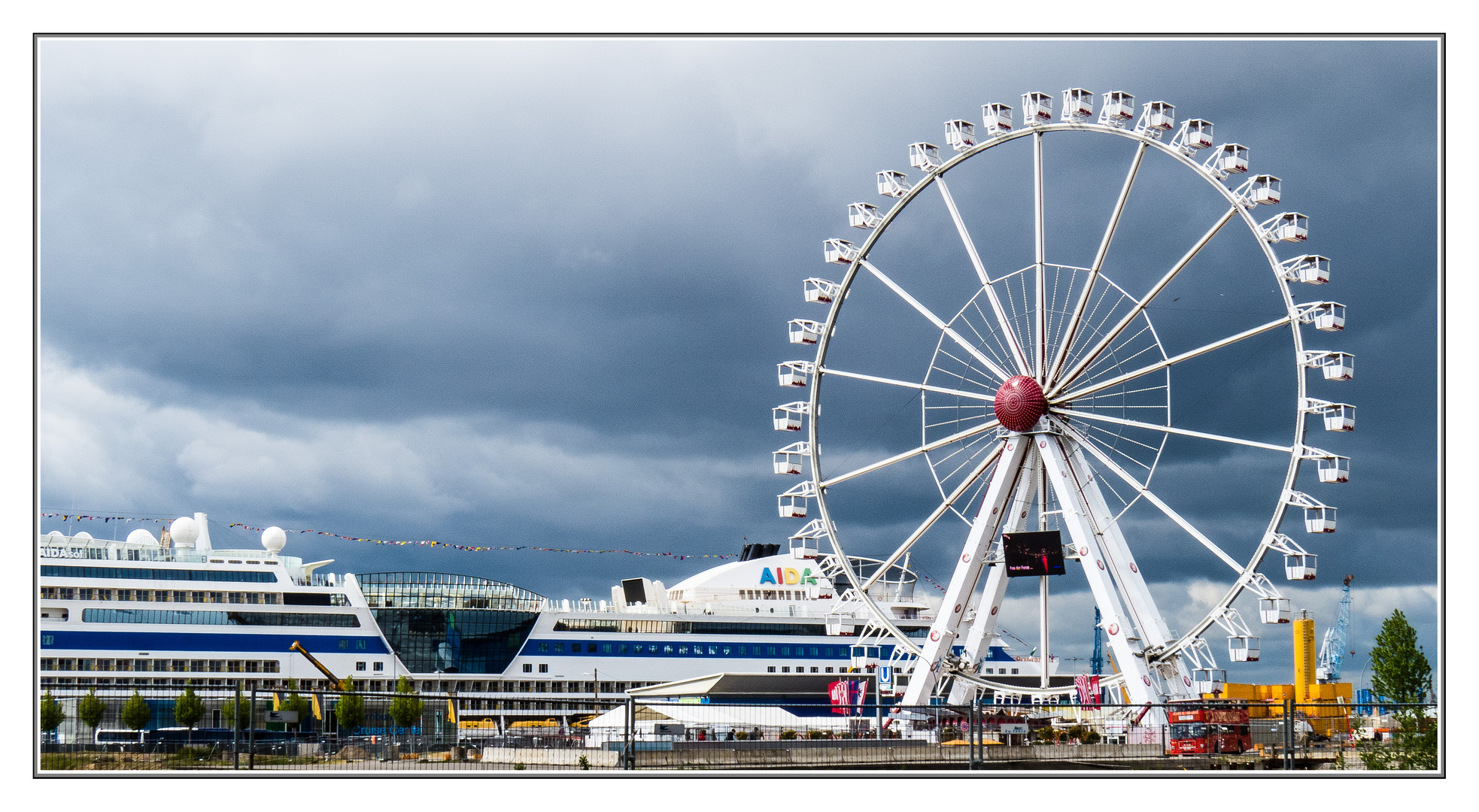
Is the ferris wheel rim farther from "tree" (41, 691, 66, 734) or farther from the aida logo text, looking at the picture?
the aida logo text

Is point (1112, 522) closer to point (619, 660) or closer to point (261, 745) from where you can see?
point (261, 745)

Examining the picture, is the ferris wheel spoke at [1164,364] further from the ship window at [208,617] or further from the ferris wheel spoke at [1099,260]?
the ship window at [208,617]

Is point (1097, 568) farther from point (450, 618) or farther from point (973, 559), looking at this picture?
point (450, 618)

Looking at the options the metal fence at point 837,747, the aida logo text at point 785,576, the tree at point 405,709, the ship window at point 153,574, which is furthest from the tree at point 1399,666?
the ship window at point 153,574

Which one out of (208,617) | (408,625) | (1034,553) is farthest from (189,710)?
(1034,553)
